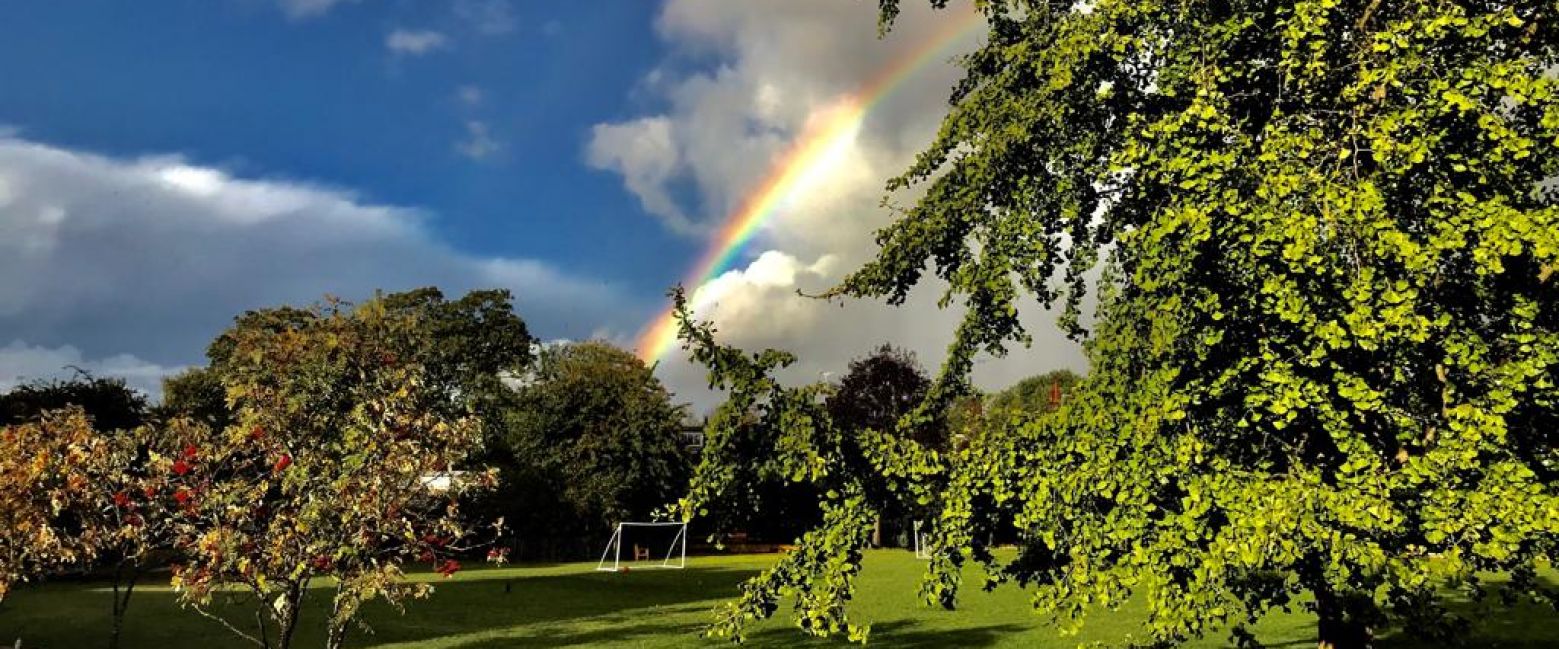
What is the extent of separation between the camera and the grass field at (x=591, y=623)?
56.3ft

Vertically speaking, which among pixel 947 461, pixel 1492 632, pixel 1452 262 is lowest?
pixel 1492 632

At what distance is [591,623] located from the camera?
2130 centimetres

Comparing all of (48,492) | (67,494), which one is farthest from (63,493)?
(48,492)

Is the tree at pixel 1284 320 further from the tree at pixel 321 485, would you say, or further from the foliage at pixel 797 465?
the tree at pixel 321 485

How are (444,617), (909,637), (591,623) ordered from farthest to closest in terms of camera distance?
(444,617), (591,623), (909,637)

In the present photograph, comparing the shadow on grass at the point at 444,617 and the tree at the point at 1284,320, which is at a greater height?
the tree at the point at 1284,320

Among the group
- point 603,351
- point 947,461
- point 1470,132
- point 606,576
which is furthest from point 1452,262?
point 603,351

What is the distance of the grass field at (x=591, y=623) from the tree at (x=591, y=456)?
20115mm

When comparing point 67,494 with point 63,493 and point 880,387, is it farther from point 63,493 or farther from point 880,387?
point 880,387

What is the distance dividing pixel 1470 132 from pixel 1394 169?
1.04 m

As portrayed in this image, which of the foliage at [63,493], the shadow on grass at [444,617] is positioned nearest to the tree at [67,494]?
the foliage at [63,493]

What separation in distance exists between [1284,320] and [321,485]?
27.6 feet

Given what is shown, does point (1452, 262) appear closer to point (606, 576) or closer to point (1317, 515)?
point (1317, 515)

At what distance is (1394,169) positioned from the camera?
6.52m
